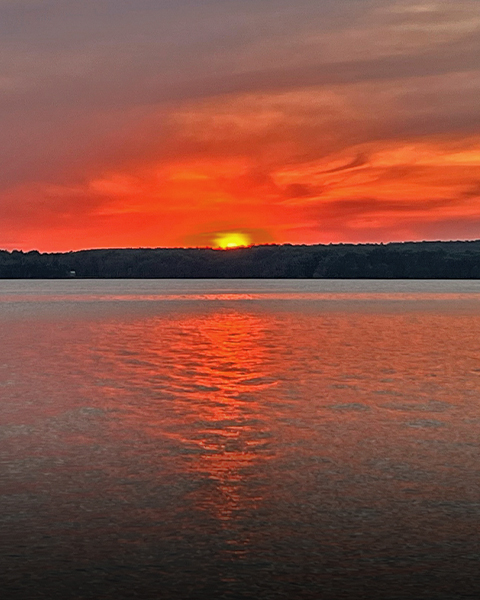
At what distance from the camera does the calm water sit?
7527 mm

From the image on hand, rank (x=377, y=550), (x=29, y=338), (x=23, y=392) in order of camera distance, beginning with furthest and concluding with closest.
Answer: (x=29, y=338), (x=23, y=392), (x=377, y=550)

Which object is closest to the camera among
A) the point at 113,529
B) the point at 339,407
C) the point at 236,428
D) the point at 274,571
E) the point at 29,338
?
the point at 274,571

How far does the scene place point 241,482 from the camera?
1093 cm

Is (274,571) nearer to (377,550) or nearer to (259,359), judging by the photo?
(377,550)

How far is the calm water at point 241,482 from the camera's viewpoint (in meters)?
7.53

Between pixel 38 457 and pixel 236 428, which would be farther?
pixel 236 428

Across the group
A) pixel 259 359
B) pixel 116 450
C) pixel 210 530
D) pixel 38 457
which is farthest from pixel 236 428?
pixel 259 359

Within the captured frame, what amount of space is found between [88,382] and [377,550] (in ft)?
47.9

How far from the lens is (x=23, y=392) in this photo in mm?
19562

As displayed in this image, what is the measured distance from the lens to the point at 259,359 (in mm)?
27703

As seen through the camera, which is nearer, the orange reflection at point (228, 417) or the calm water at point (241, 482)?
the calm water at point (241, 482)

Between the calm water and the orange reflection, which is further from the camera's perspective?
the orange reflection

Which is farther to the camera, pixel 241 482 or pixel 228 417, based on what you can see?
pixel 228 417

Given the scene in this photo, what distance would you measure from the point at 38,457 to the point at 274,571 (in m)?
5.88
